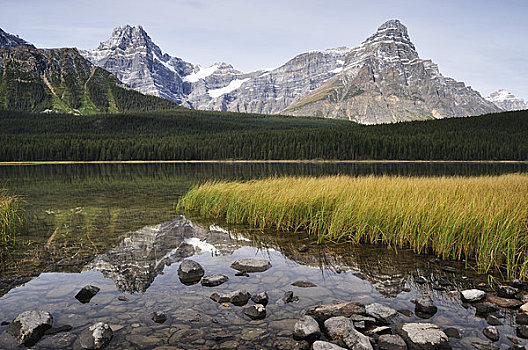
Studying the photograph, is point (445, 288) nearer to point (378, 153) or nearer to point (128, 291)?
point (128, 291)

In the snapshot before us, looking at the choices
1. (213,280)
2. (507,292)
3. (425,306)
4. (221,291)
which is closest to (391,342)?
(425,306)

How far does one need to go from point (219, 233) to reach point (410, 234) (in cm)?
812

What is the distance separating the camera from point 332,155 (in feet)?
479

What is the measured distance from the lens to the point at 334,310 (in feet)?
23.6

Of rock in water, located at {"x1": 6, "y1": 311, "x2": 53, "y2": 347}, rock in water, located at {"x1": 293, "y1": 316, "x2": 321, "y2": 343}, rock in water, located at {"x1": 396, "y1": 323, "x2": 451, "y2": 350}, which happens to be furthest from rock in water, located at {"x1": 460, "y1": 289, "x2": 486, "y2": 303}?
rock in water, located at {"x1": 6, "y1": 311, "x2": 53, "y2": 347}

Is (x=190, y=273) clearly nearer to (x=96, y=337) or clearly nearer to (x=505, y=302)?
(x=96, y=337)

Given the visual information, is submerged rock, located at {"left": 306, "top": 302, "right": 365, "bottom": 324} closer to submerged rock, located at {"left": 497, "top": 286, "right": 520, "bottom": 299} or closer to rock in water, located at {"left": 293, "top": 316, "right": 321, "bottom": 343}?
rock in water, located at {"left": 293, "top": 316, "right": 321, "bottom": 343}

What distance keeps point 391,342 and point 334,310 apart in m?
1.48

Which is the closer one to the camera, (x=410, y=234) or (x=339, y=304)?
(x=339, y=304)

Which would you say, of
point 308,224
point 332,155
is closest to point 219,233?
point 308,224

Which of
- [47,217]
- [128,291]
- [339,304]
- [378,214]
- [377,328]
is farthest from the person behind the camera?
[47,217]

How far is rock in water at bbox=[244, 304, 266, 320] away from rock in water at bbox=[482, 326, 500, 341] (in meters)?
4.20

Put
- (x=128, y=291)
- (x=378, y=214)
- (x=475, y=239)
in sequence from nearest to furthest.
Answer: (x=128, y=291), (x=475, y=239), (x=378, y=214)

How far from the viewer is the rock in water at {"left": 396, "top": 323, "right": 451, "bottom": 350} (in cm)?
585
